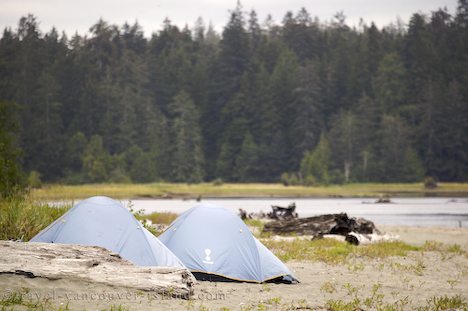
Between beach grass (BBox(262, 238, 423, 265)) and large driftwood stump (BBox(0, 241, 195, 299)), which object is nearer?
large driftwood stump (BBox(0, 241, 195, 299))

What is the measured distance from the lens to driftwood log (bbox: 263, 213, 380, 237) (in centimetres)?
2239

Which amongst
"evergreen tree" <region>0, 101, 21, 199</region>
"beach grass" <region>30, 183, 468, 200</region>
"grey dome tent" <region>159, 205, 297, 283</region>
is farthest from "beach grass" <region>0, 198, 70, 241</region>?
"beach grass" <region>30, 183, 468, 200</region>

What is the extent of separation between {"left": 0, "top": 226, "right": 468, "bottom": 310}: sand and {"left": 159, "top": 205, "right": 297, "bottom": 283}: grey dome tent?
0.33 metres

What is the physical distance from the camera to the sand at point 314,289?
1024cm

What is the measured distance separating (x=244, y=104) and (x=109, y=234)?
9359 centimetres

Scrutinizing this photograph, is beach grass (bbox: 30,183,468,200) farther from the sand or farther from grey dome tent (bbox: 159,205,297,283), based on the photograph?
grey dome tent (bbox: 159,205,297,283)

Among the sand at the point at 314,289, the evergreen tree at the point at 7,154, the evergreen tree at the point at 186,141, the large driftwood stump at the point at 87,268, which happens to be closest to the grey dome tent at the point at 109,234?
the sand at the point at 314,289

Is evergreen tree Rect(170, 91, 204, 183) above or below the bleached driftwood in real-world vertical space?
above

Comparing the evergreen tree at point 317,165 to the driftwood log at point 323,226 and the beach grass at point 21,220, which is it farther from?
the beach grass at point 21,220

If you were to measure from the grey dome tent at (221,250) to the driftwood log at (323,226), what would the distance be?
8.03 metres

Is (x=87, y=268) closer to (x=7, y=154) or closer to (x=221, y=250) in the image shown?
(x=221, y=250)

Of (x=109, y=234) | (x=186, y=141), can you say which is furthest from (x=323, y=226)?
(x=186, y=141)

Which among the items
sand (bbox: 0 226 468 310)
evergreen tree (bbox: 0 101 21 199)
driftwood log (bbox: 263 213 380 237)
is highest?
evergreen tree (bbox: 0 101 21 199)

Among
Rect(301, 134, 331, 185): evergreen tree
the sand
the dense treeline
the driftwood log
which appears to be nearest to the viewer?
the sand
